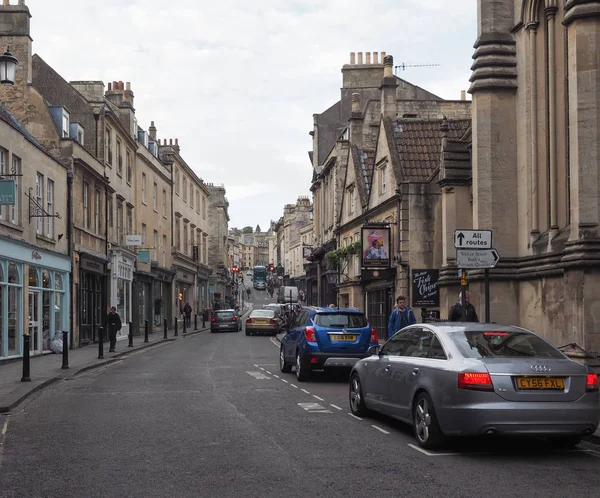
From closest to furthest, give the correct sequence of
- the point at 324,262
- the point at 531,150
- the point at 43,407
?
the point at 43,407 → the point at 531,150 → the point at 324,262

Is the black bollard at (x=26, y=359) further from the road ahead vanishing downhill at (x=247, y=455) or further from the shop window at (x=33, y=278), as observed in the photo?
the shop window at (x=33, y=278)

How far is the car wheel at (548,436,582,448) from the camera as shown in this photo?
8.89 metres

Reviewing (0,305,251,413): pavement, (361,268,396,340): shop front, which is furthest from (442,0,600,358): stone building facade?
(361,268,396,340): shop front

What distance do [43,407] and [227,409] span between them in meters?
3.26

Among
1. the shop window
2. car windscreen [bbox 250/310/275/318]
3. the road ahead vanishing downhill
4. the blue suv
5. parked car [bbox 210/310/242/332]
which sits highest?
the shop window

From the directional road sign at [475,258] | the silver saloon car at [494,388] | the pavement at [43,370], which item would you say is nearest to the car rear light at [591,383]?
the silver saloon car at [494,388]

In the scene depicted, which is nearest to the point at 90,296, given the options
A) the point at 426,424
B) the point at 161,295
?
the point at 161,295

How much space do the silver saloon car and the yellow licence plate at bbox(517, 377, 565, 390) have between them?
0.01 metres

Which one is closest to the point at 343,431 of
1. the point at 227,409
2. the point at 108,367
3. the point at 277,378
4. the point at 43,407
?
the point at 227,409

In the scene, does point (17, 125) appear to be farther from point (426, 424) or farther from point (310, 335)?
point (426, 424)

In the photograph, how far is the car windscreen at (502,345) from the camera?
352 inches

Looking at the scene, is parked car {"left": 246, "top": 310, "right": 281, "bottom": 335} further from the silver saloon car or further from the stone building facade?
the silver saloon car

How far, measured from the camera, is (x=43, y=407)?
13250 mm

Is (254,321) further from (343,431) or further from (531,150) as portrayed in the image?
(343,431)
